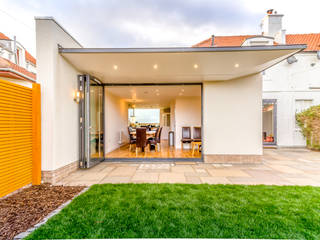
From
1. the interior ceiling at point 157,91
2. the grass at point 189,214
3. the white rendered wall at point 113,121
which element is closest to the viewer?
the grass at point 189,214

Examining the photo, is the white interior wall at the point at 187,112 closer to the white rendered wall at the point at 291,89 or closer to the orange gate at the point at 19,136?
the white rendered wall at the point at 291,89

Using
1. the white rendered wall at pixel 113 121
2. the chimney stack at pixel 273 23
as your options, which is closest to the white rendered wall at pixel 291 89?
the chimney stack at pixel 273 23

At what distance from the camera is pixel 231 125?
4.96 metres

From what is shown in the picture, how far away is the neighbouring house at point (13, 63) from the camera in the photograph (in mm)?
3998

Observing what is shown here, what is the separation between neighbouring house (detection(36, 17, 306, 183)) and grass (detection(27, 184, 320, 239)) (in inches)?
65.9

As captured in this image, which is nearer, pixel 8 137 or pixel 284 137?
pixel 8 137

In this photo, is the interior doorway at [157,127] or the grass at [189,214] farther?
the interior doorway at [157,127]

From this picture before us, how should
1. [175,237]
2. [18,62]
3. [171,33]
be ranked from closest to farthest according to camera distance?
[175,237] → [18,62] → [171,33]

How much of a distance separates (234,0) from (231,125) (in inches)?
248

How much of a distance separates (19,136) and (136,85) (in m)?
3.40

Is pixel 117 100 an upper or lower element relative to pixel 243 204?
upper

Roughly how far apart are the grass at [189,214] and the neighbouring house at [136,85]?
167 cm

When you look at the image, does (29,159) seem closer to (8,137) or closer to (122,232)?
(8,137)

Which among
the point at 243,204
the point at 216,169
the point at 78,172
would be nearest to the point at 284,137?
the point at 216,169
